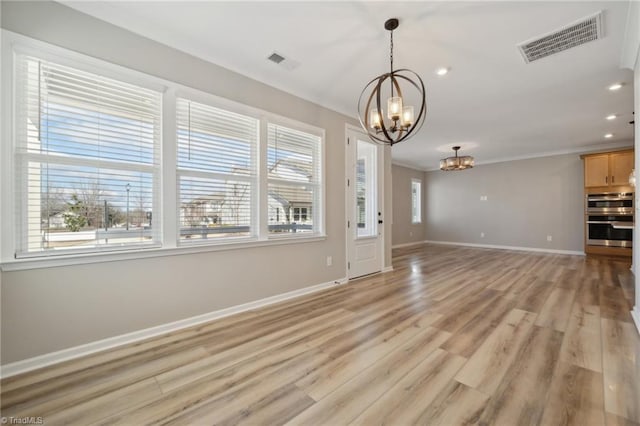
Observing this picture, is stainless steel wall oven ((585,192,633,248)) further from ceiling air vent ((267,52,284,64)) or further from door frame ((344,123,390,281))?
ceiling air vent ((267,52,284,64))

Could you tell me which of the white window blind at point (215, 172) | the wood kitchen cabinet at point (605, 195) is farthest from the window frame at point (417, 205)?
the white window blind at point (215, 172)

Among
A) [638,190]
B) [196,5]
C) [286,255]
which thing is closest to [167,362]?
[286,255]

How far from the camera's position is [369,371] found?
5.90ft

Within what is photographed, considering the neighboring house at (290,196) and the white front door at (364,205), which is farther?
→ the white front door at (364,205)

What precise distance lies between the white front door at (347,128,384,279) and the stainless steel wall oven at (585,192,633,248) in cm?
520

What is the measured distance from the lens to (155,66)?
7.88 feet

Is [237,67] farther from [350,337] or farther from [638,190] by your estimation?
[638,190]

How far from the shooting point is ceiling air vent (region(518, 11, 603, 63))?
2.23m

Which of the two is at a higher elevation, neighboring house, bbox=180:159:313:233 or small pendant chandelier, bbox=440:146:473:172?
small pendant chandelier, bbox=440:146:473:172

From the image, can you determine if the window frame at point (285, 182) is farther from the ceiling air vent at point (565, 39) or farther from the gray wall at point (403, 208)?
the gray wall at point (403, 208)

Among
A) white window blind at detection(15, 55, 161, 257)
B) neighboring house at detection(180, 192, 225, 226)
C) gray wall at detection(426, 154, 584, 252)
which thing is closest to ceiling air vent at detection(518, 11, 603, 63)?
neighboring house at detection(180, 192, 225, 226)

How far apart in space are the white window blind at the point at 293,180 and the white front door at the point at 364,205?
704 mm

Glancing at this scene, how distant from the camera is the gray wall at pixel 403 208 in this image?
8078 millimetres

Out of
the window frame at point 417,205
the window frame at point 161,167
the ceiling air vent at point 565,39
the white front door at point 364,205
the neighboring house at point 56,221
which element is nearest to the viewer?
the window frame at point 161,167
